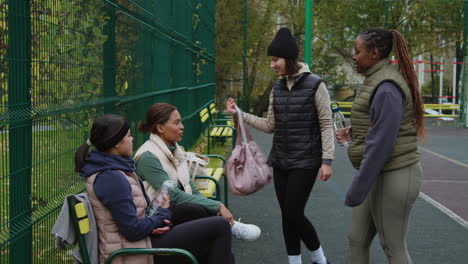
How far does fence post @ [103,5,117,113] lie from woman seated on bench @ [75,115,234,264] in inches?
57.2

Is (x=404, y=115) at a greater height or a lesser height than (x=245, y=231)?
greater

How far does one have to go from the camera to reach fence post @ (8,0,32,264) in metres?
3.40

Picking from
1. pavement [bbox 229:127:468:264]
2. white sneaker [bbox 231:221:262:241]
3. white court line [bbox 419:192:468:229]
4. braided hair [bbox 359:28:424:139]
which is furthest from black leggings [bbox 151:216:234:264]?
white court line [bbox 419:192:468:229]

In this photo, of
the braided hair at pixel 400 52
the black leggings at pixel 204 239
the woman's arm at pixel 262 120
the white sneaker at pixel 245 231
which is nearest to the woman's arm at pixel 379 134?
the braided hair at pixel 400 52

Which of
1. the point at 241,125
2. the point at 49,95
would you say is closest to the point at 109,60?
the point at 241,125

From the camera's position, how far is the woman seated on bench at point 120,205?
3.64 metres

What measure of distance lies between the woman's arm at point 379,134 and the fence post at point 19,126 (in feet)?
5.69

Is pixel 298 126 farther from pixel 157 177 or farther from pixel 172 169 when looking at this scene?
pixel 157 177

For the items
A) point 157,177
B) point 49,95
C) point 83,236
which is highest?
point 49,95

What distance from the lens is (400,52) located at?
4.12m

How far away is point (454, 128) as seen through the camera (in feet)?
75.3

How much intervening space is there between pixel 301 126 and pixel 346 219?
2705 millimetres

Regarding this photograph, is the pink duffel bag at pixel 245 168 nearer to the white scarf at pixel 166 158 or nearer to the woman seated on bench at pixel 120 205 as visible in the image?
the white scarf at pixel 166 158

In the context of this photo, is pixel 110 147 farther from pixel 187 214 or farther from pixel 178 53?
pixel 178 53
